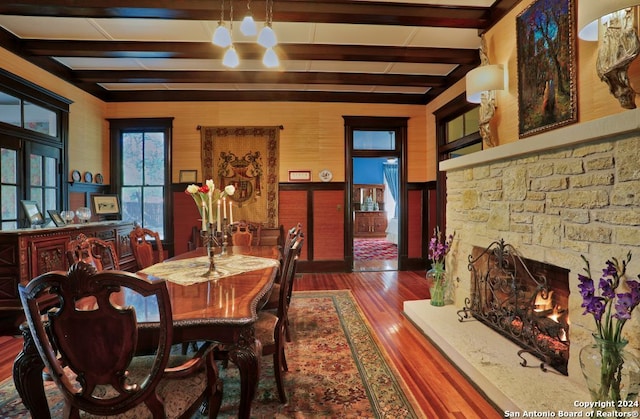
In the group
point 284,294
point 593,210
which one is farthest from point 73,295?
point 593,210

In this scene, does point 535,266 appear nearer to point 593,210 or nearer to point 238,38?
point 593,210

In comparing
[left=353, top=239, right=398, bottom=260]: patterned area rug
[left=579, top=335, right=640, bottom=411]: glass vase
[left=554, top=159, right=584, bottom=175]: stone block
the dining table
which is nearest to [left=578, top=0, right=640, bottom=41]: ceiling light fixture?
[left=554, top=159, right=584, bottom=175]: stone block

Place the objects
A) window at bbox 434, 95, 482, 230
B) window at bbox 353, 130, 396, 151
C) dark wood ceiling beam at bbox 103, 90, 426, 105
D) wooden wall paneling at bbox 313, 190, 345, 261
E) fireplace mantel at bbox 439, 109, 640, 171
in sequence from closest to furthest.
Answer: fireplace mantel at bbox 439, 109, 640, 171 → window at bbox 434, 95, 482, 230 → dark wood ceiling beam at bbox 103, 90, 426, 105 → wooden wall paneling at bbox 313, 190, 345, 261 → window at bbox 353, 130, 396, 151

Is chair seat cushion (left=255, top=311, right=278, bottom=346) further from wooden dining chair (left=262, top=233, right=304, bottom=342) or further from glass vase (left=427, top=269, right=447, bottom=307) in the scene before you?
glass vase (left=427, top=269, right=447, bottom=307)

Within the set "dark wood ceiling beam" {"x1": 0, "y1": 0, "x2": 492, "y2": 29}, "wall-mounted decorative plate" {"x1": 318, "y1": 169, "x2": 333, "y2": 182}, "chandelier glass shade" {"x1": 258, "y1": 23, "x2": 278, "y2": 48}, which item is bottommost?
"wall-mounted decorative plate" {"x1": 318, "y1": 169, "x2": 333, "y2": 182}

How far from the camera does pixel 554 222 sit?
2.07m

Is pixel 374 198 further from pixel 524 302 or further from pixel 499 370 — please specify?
pixel 499 370

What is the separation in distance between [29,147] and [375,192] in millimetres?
8883

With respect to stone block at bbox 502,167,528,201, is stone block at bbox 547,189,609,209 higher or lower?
lower

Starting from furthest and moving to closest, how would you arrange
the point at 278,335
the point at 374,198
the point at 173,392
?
1. the point at 374,198
2. the point at 278,335
3. the point at 173,392

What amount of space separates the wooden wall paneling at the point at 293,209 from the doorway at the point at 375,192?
2.39ft

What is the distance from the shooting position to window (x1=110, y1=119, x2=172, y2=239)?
5441 millimetres

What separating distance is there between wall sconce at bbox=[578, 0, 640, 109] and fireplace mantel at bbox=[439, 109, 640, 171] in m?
0.30

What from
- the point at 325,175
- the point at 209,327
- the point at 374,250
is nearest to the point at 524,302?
the point at 209,327
